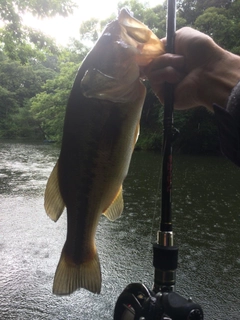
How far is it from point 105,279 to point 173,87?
9.17 feet

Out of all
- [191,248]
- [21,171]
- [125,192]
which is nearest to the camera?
[191,248]

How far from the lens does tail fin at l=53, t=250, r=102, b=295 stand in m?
1.60

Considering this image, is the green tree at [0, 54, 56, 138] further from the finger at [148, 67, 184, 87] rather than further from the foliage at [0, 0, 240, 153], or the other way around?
the finger at [148, 67, 184, 87]

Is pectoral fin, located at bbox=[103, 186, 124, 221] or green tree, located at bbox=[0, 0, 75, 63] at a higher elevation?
green tree, located at bbox=[0, 0, 75, 63]

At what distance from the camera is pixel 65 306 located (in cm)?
A: 322

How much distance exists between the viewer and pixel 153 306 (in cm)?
154

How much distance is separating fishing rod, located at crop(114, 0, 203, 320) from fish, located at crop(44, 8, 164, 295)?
0.55 feet

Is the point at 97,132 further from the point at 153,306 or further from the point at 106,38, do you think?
the point at 153,306

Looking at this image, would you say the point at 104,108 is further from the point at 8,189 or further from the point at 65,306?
the point at 8,189

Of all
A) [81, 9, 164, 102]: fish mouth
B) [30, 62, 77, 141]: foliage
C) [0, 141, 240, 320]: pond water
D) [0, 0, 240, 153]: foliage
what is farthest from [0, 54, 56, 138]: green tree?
[81, 9, 164, 102]: fish mouth

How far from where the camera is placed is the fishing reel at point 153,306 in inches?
54.2

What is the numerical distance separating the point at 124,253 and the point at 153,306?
3.02 m

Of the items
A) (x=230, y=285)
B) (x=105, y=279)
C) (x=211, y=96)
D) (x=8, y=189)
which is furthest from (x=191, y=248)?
(x=8, y=189)

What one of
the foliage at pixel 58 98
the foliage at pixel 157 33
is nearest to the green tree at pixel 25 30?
the foliage at pixel 157 33
